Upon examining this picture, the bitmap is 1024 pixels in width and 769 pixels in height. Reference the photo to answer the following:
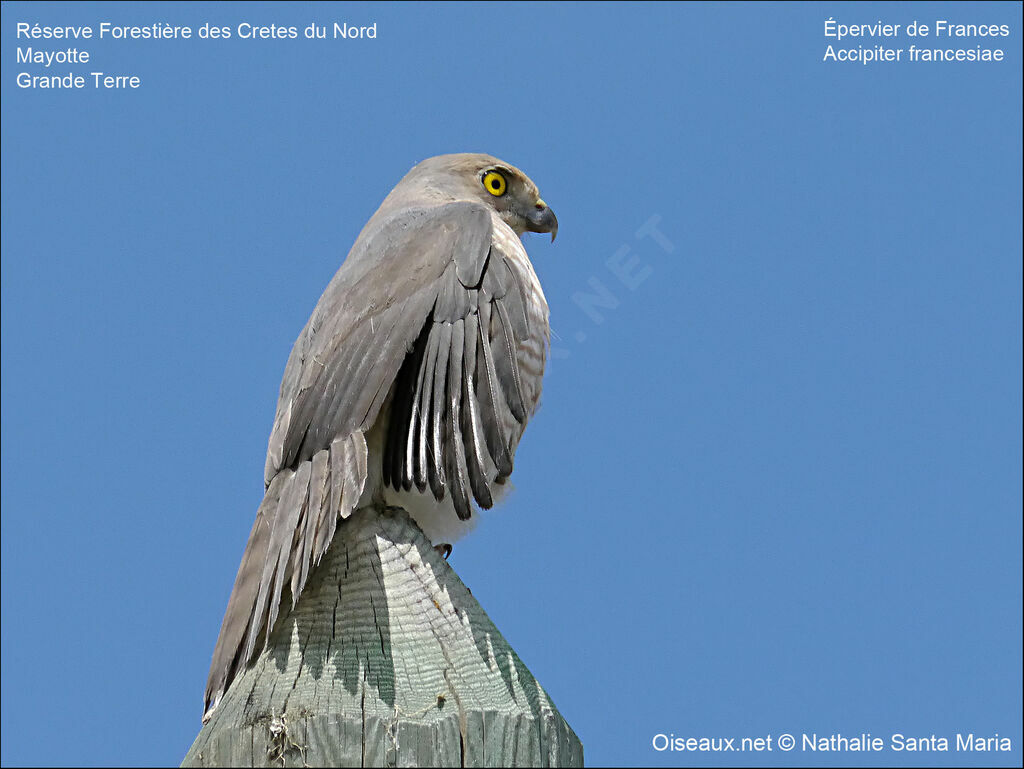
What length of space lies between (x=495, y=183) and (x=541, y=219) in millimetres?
280

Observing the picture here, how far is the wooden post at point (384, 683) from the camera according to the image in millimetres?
2914

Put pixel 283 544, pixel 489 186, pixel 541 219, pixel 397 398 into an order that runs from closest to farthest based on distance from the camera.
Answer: pixel 283 544 < pixel 397 398 < pixel 489 186 < pixel 541 219

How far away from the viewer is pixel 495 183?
5199mm

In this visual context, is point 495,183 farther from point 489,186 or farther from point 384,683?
point 384,683

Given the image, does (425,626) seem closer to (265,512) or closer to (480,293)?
(265,512)

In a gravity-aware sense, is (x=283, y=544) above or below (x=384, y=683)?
above

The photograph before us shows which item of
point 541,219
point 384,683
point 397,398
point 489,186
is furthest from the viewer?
point 541,219

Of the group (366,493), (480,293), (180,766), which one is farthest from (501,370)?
(180,766)

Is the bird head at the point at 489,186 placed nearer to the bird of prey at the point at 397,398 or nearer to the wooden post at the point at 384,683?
the bird of prey at the point at 397,398

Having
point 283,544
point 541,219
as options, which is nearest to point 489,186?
point 541,219

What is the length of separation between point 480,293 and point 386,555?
3.40ft

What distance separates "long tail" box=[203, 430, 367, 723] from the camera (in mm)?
3354

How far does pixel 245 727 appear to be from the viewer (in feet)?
9.64

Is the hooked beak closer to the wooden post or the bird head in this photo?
the bird head
